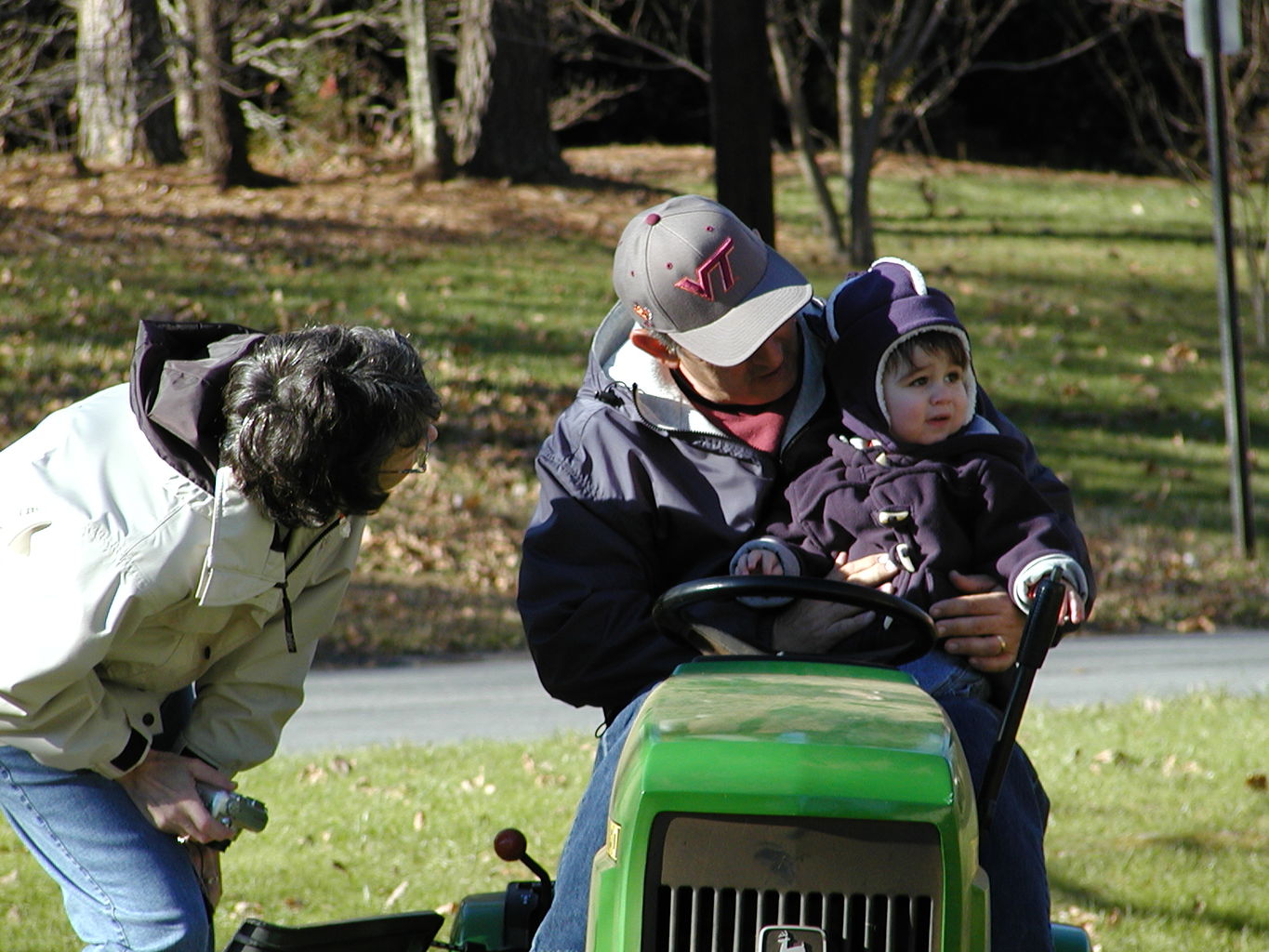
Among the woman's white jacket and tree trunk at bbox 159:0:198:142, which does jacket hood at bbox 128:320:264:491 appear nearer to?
the woman's white jacket

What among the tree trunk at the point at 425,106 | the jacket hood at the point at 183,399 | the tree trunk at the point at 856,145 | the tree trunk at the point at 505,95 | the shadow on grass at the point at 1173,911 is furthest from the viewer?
the tree trunk at the point at 425,106

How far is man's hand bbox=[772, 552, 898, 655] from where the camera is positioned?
3.08 m

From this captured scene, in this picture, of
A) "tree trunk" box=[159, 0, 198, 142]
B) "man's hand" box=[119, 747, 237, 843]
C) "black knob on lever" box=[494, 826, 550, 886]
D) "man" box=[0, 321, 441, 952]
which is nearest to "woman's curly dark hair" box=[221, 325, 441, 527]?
"man" box=[0, 321, 441, 952]

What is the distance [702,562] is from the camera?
3389mm

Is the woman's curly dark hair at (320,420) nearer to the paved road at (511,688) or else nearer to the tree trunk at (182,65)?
the paved road at (511,688)

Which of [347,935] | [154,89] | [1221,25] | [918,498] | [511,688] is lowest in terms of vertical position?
[511,688]

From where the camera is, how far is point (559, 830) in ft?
17.1

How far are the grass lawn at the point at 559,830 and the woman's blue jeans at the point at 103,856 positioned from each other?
1.34 meters

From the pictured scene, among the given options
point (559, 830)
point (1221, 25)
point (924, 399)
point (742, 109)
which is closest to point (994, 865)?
point (924, 399)

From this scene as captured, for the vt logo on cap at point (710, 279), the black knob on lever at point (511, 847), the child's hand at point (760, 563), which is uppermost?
the vt logo on cap at point (710, 279)

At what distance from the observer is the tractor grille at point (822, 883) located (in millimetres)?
2229

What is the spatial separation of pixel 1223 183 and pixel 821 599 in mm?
7349

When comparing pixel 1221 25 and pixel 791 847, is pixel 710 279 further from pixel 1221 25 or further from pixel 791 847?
pixel 1221 25

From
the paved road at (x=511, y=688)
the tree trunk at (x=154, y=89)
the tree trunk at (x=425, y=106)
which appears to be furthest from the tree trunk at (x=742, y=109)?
the tree trunk at (x=425, y=106)
